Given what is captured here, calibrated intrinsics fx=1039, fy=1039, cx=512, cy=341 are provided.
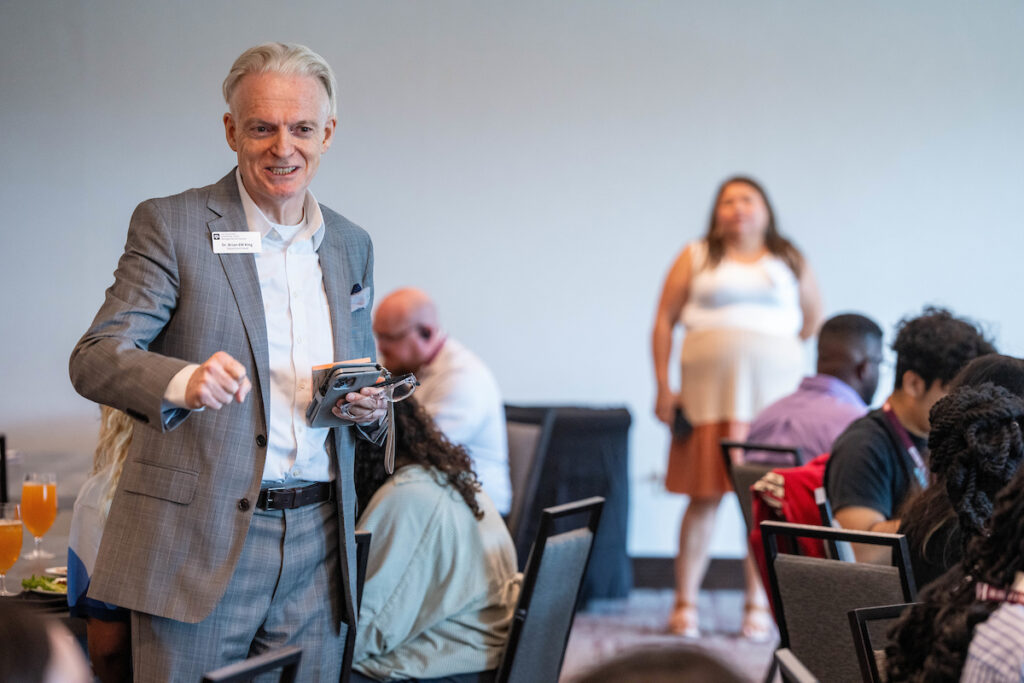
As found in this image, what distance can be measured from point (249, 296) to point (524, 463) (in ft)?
6.53

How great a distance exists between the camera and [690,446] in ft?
14.7

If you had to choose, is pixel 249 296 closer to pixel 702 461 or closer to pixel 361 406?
pixel 361 406

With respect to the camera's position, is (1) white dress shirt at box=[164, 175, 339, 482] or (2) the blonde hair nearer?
(1) white dress shirt at box=[164, 175, 339, 482]

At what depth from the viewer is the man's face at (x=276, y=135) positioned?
1.60 metres

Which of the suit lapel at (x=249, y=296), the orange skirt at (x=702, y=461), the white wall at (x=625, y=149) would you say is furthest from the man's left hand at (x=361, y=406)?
the white wall at (x=625, y=149)

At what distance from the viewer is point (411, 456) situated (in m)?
2.30

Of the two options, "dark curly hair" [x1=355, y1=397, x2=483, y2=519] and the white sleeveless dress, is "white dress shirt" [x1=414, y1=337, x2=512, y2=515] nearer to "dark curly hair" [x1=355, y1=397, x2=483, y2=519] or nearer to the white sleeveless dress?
"dark curly hair" [x1=355, y1=397, x2=483, y2=519]

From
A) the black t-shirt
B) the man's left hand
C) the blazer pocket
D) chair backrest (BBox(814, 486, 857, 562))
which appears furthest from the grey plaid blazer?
the black t-shirt

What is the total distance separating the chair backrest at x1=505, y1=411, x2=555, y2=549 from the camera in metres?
3.34

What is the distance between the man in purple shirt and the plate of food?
6.86ft

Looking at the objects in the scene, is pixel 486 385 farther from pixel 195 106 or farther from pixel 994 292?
pixel 994 292

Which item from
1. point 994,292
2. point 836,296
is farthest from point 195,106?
point 994,292

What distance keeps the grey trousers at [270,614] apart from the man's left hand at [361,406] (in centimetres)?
17

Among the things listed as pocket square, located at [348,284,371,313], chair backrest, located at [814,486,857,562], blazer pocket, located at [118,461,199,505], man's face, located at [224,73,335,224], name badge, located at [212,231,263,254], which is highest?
man's face, located at [224,73,335,224]
